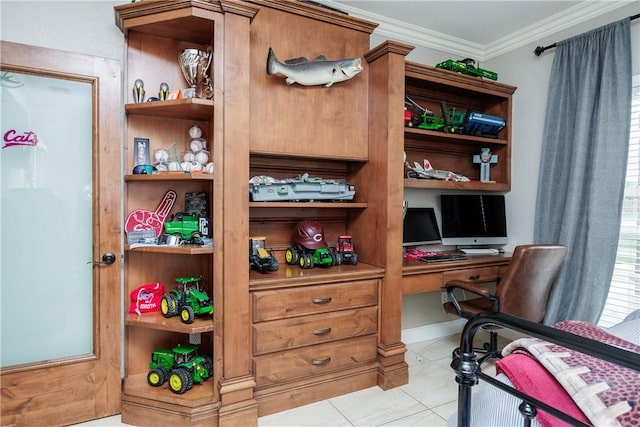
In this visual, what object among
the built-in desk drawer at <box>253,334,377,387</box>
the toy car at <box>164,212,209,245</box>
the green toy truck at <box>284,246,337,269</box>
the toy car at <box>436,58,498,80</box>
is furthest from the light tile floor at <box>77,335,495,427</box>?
the toy car at <box>436,58,498,80</box>

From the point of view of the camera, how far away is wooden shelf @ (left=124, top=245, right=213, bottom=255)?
1.84 meters

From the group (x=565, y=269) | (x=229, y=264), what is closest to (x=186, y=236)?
(x=229, y=264)

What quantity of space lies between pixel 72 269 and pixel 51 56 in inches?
44.7

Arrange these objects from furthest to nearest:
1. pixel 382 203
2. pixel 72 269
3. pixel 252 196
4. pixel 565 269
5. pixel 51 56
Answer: pixel 565 269, pixel 382 203, pixel 252 196, pixel 72 269, pixel 51 56

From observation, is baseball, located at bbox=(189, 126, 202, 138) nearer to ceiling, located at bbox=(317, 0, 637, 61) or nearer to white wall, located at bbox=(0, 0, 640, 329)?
white wall, located at bbox=(0, 0, 640, 329)

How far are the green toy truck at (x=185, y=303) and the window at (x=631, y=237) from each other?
8.97ft

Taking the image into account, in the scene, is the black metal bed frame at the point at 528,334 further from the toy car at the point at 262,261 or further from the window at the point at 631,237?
the window at the point at 631,237

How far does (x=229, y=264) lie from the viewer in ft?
6.12

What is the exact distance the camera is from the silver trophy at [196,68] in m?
2.00

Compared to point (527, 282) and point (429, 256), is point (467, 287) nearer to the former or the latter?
point (527, 282)

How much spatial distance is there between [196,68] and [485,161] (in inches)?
98.7

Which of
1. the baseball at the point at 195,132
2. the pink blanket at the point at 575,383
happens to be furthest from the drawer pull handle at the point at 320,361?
the baseball at the point at 195,132

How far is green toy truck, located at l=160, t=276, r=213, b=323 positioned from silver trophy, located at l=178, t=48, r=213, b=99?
3.61 ft

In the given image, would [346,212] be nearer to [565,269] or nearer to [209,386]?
[209,386]
